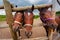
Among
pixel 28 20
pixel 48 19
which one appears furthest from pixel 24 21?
pixel 48 19

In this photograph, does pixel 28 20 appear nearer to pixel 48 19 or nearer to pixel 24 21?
pixel 24 21

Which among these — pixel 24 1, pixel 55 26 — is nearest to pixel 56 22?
pixel 55 26

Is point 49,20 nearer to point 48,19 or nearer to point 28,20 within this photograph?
point 48,19

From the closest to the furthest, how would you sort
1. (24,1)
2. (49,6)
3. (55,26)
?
(55,26)
(49,6)
(24,1)

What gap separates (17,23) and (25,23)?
6 cm

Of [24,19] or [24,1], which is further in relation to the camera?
[24,1]

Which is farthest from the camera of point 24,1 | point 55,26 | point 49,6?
point 24,1

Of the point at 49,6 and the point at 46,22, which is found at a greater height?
the point at 49,6

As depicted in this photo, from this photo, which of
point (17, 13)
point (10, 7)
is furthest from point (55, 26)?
point (10, 7)

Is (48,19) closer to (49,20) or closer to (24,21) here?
(49,20)

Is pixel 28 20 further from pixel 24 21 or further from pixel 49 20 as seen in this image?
pixel 49 20

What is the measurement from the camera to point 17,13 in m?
1.77

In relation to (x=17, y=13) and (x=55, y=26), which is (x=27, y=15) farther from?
(x=55, y=26)

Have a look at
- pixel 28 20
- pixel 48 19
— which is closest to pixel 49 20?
pixel 48 19
